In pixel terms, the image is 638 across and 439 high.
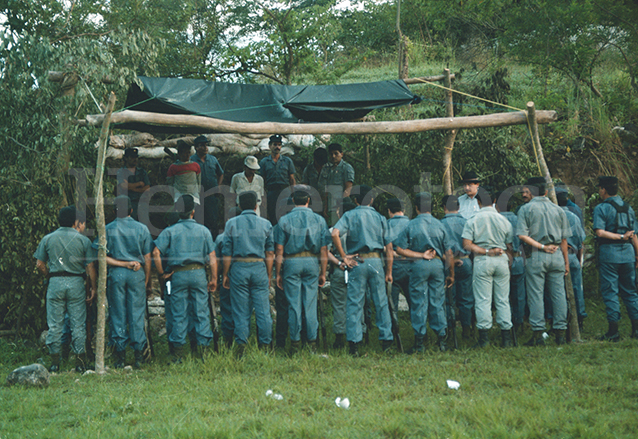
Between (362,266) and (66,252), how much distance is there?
12.1ft

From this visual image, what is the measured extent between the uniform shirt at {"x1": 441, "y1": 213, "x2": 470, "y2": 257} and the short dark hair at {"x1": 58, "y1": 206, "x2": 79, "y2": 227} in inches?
194

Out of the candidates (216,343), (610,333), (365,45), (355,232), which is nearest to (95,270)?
(216,343)

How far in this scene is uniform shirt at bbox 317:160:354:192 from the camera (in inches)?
404

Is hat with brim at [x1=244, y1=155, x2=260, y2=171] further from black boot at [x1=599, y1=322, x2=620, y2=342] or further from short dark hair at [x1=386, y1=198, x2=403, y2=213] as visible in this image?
black boot at [x1=599, y1=322, x2=620, y2=342]

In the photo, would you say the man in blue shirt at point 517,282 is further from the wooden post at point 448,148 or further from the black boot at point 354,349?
the black boot at point 354,349

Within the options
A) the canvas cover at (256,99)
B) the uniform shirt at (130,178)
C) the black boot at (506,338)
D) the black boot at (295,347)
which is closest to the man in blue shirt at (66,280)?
the canvas cover at (256,99)

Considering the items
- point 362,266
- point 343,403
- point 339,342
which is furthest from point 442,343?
point 343,403

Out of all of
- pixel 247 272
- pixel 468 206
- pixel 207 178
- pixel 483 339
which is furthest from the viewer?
pixel 207 178

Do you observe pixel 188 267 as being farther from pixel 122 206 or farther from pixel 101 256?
pixel 122 206

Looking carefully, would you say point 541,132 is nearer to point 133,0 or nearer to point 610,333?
point 610,333

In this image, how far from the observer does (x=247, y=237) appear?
7.49 m

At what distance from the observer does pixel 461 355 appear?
7.20 m

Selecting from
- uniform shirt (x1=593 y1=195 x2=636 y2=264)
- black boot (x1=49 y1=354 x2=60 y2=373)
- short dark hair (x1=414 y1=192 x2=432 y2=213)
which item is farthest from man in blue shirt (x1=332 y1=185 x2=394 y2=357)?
black boot (x1=49 y1=354 x2=60 y2=373)

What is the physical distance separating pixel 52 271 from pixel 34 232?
2089 millimetres
